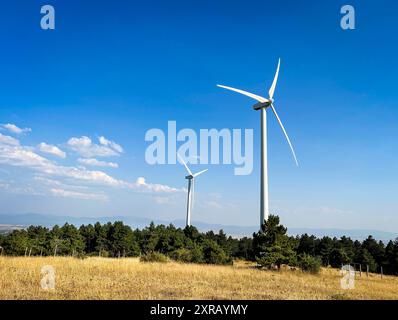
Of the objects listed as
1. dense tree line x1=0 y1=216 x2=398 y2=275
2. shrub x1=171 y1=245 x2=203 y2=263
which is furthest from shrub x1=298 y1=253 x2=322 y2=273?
shrub x1=171 y1=245 x2=203 y2=263

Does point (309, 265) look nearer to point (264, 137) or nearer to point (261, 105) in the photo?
point (264, 137)

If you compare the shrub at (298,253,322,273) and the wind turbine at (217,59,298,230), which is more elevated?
the wind turbine at (217,59,298,230)

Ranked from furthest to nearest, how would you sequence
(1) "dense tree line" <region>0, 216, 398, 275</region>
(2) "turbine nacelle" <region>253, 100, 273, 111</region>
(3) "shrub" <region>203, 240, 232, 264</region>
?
(1) "dense tree line" <region>0, 216, 398, 275</region> → (2) "turbine nacelle" <region>253, 100, 273, 111</region> → (3) "shrub" <region>203, 240, 232, 264</region>

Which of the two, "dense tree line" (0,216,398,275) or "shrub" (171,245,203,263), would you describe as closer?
"shrub" (171,245,203,263)

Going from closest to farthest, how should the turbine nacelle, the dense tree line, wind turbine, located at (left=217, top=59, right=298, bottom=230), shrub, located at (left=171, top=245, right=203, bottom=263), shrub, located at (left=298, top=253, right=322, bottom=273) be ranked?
1. shrub, located at (left=298, top=253, right=322, bottom=273)
2. wind turbine, located at (left=217, top=59, right=298, bottom=230)
3. shrub, located at (left=171, top=245, right=203, bottom=263)
4. the turbine nacelle
5. the dense tree line

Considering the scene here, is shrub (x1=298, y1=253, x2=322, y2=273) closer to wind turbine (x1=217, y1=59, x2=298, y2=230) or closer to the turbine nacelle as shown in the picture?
wind turbine (x1=217, y1=59, x2=298, y2=230)

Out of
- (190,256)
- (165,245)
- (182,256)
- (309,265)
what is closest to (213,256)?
(190,256)

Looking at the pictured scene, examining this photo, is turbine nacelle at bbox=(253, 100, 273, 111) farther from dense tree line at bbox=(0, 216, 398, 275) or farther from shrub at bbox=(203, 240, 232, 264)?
shrub at bbox=(203, 240, 232, 264)

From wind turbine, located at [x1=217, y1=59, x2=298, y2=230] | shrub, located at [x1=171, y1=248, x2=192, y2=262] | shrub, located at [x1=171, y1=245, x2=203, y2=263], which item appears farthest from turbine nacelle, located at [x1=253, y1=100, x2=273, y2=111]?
shrub, located at [x1=171, y1=248, x2=192, y2=262]

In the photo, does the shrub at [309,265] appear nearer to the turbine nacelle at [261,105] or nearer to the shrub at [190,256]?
the shrub at [190,256]

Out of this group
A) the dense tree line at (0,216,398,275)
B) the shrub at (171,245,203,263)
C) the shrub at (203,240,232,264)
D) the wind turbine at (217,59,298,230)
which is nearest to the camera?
the wind turbine at (217,59,298,230)

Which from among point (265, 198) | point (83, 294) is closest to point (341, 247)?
point (265, 198)
